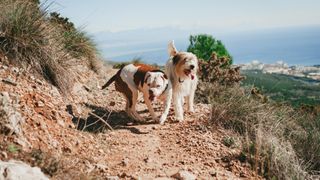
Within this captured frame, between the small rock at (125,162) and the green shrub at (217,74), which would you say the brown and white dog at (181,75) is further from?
the green shrub at (217,74)

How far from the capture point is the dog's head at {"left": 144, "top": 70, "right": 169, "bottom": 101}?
6781 millimetres

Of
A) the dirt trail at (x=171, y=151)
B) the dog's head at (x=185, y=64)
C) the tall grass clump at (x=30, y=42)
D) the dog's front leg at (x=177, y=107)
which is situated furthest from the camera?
the dog's front leg at (x=177, y=107)

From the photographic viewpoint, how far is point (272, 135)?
6598 millimetres

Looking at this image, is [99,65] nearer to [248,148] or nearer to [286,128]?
[286,128]

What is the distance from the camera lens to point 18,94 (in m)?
5.64

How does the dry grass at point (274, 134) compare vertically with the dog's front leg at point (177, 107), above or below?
below

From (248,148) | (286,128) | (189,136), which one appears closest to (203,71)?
(286,128)

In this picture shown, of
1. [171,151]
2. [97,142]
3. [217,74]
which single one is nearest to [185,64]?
[171,151]

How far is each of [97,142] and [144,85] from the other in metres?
1.46

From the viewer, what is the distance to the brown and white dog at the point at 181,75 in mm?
7055

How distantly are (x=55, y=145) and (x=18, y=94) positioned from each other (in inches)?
40.7

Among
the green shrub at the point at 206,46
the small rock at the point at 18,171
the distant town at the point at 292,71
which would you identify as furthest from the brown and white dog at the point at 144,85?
the distant town at the point at 292,71

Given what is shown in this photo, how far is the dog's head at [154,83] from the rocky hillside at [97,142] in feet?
2.11

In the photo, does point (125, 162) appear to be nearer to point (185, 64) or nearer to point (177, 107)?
point (177, 107)
